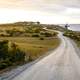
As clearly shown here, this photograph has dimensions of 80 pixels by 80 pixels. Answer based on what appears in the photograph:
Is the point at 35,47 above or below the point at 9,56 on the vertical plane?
below

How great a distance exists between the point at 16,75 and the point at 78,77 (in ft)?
15.1

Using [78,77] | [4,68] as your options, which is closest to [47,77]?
[78,77]

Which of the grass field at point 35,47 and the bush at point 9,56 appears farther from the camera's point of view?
the grass field at point 35,47

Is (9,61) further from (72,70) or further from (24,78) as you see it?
(24,78)

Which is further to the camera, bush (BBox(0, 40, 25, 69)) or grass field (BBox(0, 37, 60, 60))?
grass field (BBox(0, 37, 60, 60))

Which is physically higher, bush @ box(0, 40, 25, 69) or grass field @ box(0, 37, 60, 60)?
bush @ box(0, 40, 25, 69)

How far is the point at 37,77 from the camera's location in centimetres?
2269

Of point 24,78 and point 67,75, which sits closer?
point 24,78

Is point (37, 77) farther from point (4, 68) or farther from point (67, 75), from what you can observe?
point (4, 68)

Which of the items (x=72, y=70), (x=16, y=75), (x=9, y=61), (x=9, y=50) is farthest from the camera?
(x=9, y=50)

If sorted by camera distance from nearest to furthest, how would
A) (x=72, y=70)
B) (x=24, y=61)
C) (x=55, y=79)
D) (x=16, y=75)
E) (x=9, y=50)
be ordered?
1. (x=55, y=79)
2. (x=16, y=75)
3. (x=72, y=70)
4. (x=24, y=61)
5. (x=9, y=50)

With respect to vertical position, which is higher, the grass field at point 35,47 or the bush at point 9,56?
the bush at point 9,56

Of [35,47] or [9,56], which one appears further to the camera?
[35,47]

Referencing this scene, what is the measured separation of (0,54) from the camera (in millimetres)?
34844
